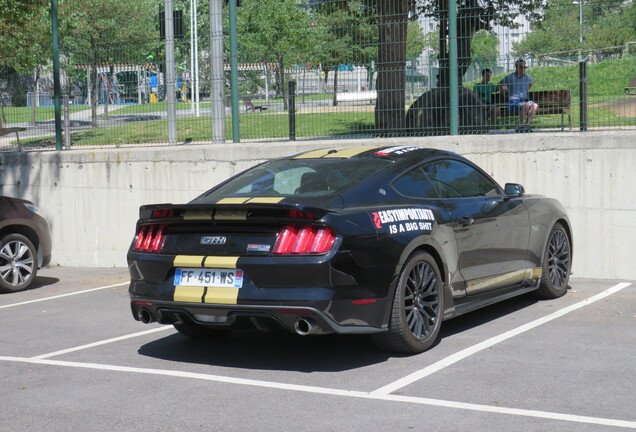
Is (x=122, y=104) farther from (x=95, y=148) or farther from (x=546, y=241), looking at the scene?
(x=546, y=241)

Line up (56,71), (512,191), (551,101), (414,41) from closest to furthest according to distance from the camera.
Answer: (512,191), (551,101), (414,41), (56,71)

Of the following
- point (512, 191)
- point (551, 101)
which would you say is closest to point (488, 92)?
point (551, 101)

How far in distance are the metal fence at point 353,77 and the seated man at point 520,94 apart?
2 centimetres

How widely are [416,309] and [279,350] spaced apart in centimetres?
109

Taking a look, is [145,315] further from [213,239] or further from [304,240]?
[304,240]

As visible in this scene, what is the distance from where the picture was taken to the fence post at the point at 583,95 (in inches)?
380

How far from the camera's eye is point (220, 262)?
5812 millimetres

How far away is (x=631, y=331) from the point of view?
683 centimetres

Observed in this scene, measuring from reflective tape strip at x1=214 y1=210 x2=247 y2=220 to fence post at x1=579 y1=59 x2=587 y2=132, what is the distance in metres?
5.33

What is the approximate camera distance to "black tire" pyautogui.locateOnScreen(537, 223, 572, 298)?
8.05 metres

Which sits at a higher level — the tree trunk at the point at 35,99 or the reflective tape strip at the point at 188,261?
the tree trunk at the point at 35,99

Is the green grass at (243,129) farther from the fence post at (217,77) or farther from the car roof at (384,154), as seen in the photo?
the car roof at (384,154)

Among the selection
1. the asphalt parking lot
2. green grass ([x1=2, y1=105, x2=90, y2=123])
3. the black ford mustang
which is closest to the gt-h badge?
the black ford mustang

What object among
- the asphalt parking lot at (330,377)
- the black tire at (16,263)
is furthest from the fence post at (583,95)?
the black tire at (16,263)
